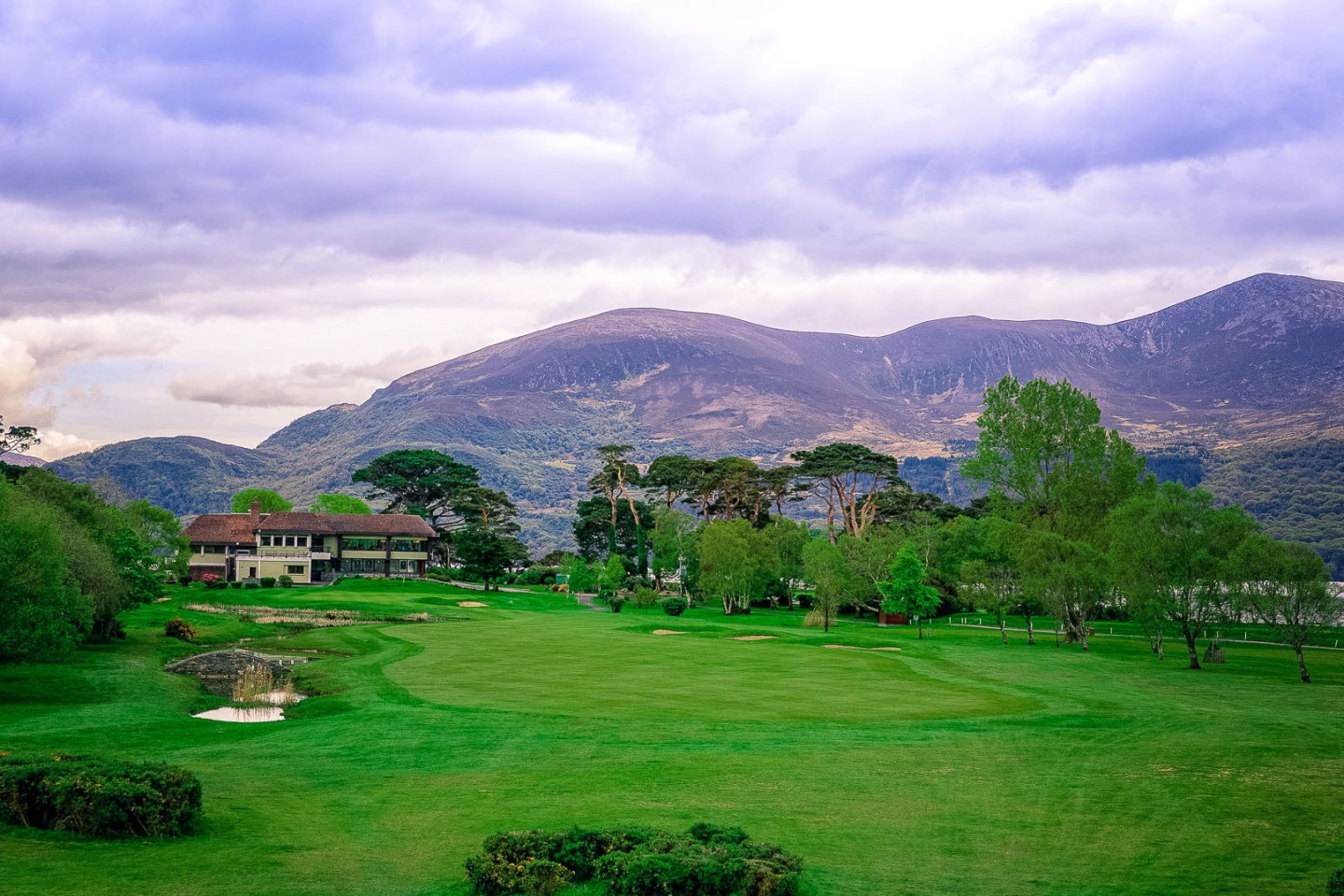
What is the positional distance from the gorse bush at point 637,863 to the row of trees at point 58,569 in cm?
2547

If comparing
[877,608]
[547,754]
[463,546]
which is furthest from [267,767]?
[463,546]

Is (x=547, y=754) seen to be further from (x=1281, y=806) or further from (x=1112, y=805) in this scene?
(x=1281, y=806)

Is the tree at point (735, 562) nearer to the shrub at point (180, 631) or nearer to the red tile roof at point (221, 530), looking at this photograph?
the shrub at point (180, 631)

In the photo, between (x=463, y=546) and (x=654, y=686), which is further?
(x=463, y=546)

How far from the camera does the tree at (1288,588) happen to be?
43.9m

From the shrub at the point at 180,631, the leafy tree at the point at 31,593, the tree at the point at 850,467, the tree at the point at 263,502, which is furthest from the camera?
the tree at the point at 263,502

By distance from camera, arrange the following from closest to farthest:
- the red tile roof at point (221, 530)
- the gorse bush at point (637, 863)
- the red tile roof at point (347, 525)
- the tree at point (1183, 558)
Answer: the gorse bush at point (637, 863) → the tree at point (1183, 558) → the red tile roof at point (221, 530) → the red tile roof at point (347, 525)

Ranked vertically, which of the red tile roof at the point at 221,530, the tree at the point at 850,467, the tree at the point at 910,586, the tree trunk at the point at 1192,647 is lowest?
the tree trunk at the point at 1192,647

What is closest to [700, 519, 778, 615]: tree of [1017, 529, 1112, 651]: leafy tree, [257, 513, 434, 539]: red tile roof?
[1017, 529, 1112, 651]: leafy tree

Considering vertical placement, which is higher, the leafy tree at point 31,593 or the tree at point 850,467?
the tree at point 850,467

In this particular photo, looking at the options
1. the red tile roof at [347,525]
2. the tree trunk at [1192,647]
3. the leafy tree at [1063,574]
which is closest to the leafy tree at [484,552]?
the red tile roof at [347,525]

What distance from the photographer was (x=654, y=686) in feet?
119

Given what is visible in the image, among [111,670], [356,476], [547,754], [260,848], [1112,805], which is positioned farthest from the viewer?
[356,476]

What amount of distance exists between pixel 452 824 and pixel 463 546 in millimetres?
89187
